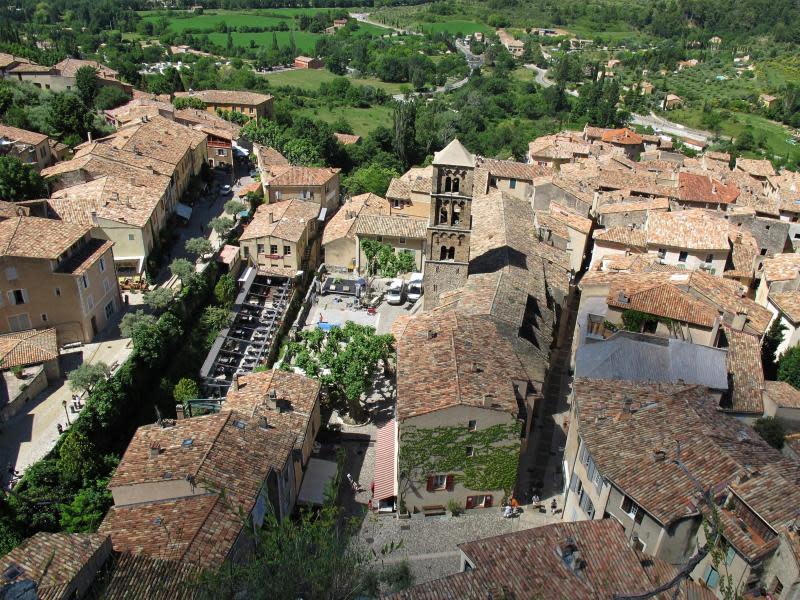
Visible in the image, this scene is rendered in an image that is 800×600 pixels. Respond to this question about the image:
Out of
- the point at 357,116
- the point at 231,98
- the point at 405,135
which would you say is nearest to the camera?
the point at 405,135

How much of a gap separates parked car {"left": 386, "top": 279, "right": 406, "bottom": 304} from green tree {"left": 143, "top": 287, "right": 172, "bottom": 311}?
56.5 ft

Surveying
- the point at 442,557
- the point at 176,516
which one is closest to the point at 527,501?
the point at 442,557

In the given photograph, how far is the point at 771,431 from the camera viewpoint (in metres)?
34.2

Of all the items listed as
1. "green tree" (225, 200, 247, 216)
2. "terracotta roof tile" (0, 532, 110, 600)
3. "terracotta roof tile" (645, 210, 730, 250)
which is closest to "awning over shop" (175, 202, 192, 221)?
"green tree" (225, 200, 247, 216)

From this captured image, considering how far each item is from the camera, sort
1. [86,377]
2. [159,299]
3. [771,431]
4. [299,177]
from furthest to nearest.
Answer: [299,177] < [159,299] < [86,377] < [771,431]

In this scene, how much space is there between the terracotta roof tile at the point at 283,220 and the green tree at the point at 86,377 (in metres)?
21.2

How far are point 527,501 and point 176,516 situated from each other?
58.7ft

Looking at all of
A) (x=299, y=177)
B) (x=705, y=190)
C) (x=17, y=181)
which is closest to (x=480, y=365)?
(x=299, y=177)

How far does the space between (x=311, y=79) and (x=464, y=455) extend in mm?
149424

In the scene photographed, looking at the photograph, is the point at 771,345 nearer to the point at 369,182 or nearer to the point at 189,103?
the point at 369,182

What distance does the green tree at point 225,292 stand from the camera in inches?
2050

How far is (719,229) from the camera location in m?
54.8

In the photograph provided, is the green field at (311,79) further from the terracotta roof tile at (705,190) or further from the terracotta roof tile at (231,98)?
the terracotta roof tile at (705,190)

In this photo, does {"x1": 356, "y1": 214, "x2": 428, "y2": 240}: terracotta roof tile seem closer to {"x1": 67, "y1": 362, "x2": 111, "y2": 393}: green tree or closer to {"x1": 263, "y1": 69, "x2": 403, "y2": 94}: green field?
{"x1": 67, "y1": 362, "x2": 111, "y2": 393}: green tree
